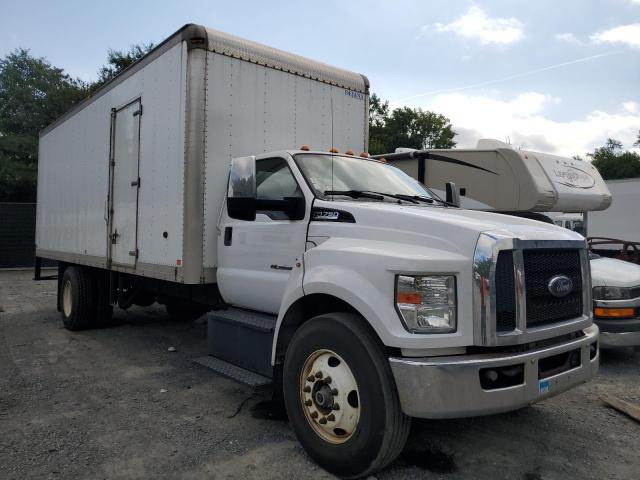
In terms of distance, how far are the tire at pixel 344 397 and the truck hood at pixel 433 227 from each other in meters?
0.61

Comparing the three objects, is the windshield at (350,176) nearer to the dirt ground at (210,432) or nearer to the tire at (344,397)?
the tire at (344,397)

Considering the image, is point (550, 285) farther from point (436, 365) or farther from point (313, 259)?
point (313, 259)

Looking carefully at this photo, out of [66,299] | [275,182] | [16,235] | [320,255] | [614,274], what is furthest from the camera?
[16,235]

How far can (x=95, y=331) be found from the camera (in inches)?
306

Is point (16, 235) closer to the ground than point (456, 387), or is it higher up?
higher up

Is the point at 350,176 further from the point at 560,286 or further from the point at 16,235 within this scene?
the point at 16,235

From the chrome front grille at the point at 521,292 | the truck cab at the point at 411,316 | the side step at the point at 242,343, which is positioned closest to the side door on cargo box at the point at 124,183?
the side step at the point at 242,343

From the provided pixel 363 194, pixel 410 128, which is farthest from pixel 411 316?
pixel 410 128

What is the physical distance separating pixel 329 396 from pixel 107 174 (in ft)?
16.4

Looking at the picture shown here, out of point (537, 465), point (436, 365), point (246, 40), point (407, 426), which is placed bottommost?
point (537, 465)

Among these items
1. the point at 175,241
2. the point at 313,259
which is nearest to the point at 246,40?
the point at 175,241

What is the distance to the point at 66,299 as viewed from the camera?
8180 millimetres

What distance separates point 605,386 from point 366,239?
3458mm

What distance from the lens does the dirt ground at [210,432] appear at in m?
3.31
